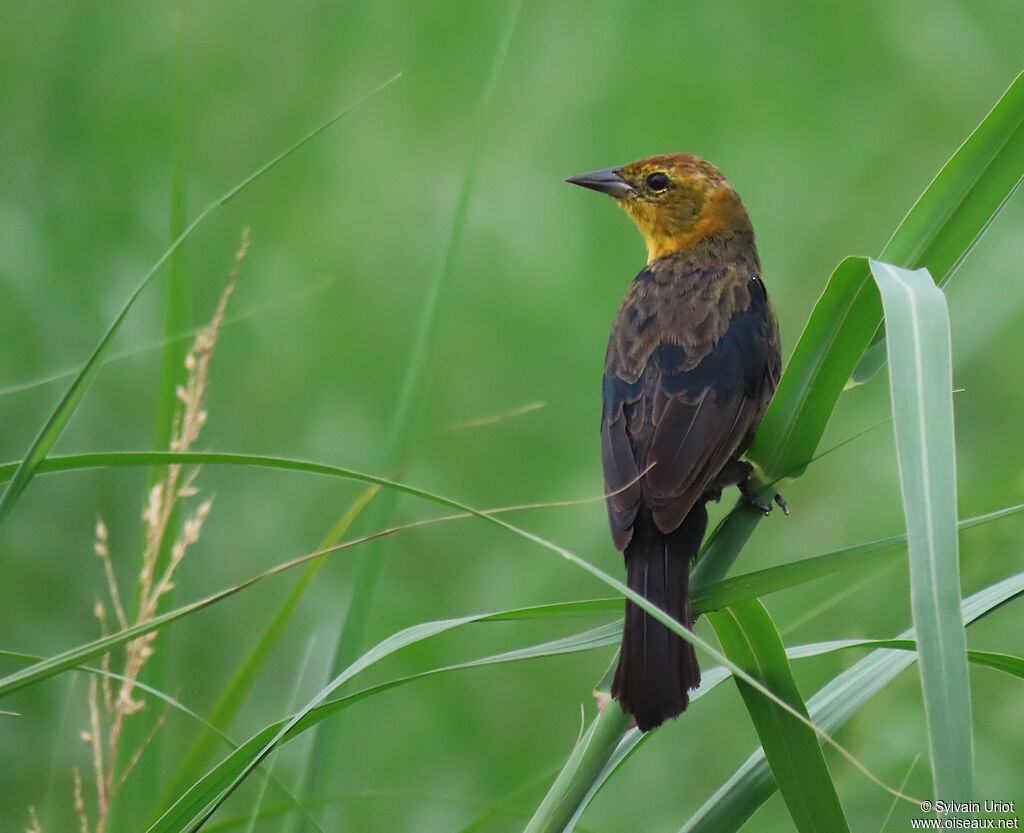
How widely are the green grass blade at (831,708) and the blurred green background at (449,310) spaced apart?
1.39 metres

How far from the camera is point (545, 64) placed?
284 inches

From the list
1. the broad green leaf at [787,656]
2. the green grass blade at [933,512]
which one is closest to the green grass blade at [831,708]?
the broad green leaf at [787,656]

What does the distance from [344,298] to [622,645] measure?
4.71 metres

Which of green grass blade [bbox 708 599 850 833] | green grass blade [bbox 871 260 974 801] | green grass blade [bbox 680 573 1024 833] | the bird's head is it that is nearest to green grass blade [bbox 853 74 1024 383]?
green grass blade [bbox 871 260 974 801]

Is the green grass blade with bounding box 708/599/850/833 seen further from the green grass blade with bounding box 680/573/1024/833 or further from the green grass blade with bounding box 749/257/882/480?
the green grass blade with bounding box 749/257/882/480

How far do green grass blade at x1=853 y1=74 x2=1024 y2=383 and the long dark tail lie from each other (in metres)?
0.64

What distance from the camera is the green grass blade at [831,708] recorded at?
1674mm

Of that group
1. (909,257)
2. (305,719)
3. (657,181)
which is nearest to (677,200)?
(657,181)

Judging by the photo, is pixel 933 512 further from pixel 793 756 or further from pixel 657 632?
A: pixel 657 632

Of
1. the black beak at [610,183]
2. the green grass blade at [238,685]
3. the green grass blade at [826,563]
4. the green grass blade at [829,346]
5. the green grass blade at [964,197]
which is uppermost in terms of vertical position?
the black beak at [610,183]

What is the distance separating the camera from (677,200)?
11.6 ft

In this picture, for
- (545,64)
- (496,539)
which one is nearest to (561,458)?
(496,539)

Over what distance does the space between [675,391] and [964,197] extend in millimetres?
1016

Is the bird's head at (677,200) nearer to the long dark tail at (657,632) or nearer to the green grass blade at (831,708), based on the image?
the long dark tail at (657,632)
